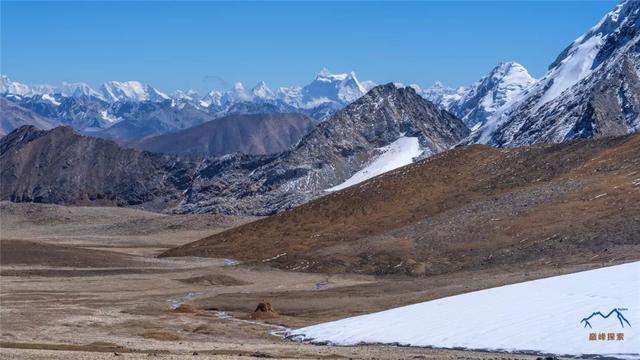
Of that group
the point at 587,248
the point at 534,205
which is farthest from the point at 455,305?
the point at 534,205

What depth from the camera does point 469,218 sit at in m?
87.7

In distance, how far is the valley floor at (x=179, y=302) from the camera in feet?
133

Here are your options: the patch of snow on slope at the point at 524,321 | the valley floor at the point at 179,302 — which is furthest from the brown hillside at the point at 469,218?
the patch of snow on slope at the point at 524,321

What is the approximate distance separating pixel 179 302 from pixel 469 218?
32462 mm

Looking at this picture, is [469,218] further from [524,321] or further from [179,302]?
[524,321]

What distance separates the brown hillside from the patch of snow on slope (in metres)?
15.5

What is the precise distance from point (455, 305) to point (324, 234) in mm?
55347

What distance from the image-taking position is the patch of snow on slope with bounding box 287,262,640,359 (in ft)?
121

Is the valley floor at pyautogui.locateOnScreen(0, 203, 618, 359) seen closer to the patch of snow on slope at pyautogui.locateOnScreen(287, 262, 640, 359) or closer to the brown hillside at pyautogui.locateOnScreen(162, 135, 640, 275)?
the patch of snow on slope at pyautogui.locateOnScreen(287, 262, 640, 359)

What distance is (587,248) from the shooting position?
68.0m

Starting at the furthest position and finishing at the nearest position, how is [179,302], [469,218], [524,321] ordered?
[469,218]
[179,302]
[524,321]

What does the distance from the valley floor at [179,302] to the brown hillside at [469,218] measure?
12.0 ft

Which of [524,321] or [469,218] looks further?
[469,218]

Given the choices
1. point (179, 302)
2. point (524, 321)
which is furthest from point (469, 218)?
point (524, 321)
